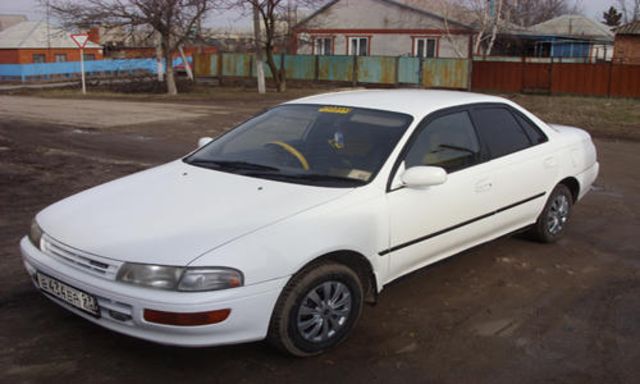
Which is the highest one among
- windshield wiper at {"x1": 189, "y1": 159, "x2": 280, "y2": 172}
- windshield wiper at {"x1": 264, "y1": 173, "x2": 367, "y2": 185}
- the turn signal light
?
windshield wiper at {"x1": 189, "y1": 159, "x2": 280, "y2": 172}

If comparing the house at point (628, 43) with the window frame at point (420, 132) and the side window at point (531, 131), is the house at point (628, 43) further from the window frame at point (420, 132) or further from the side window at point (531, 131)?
the window frame at point (420, 132)

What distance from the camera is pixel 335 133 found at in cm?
453

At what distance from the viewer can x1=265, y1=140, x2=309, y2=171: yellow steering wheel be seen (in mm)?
4320

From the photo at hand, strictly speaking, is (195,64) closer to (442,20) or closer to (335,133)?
(442,20)

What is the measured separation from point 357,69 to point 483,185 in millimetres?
27154

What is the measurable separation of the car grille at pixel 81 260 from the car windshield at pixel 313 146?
3.92 feet

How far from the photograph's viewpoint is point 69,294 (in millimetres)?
3562

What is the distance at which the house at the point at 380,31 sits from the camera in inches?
1380

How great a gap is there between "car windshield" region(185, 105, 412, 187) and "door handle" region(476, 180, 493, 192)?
72 cm

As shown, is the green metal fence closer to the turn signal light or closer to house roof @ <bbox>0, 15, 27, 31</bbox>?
the turn signal light

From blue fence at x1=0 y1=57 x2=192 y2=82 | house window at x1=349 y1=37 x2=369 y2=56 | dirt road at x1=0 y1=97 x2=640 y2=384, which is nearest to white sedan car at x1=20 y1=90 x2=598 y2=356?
dirt road at x1=0 y1=97 x2=640 y2=384

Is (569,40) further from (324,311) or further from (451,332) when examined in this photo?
(324,311)

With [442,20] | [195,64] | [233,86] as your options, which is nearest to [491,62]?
[442,20]

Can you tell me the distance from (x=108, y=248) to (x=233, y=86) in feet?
96.7
